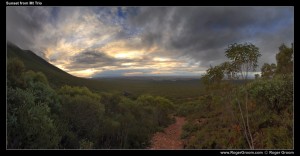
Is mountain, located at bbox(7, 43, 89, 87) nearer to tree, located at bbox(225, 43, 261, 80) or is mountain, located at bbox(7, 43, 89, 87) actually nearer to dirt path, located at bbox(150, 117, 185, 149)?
dirt path, located at bbox(150, 117, 185, 149)

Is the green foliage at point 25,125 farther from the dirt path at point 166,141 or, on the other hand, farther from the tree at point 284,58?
the tree at point 284,58

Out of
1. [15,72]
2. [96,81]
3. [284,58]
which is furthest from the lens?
[96,81]

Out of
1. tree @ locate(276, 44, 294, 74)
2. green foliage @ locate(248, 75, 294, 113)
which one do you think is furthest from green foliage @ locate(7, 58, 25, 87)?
tree @ locate(276, 44, 294, 74)

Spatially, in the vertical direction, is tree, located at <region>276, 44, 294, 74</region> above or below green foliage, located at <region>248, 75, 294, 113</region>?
above

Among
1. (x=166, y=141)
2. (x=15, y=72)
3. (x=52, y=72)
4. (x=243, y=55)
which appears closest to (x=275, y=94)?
(x=243, y=55)

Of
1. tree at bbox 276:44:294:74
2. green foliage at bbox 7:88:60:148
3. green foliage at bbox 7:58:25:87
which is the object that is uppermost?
tree at bbox 276:44:294:74

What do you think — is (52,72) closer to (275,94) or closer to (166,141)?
(166,141)

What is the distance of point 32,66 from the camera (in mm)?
37375

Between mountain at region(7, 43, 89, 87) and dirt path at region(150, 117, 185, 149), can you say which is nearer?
dirt path at region(150, 117, 185, 149)

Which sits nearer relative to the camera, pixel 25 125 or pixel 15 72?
pixel 25 125

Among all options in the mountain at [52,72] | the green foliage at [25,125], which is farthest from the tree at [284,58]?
the mountain at [52,72]
